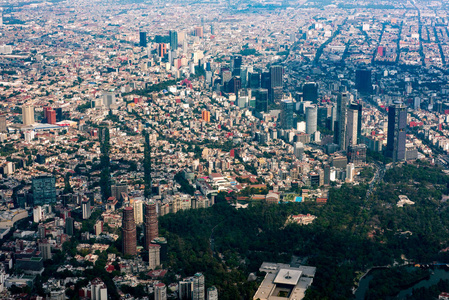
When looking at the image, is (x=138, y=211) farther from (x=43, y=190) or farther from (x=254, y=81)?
(x=254, y=81)

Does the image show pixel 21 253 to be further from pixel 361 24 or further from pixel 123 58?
pixel 361 24

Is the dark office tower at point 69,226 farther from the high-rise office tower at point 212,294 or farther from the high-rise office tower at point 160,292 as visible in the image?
the high-rise office tower at point 212,294

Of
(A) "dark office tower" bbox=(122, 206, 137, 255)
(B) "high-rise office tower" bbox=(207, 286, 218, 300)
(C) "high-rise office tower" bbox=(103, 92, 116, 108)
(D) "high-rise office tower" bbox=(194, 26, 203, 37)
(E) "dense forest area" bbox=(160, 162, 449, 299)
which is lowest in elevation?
(E) "dense forest area" bbox=(160, 162, 449, 299)

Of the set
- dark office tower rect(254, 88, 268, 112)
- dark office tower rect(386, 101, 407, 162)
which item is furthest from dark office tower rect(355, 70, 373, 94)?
dark office tower rect(386, 101, 407, 162)

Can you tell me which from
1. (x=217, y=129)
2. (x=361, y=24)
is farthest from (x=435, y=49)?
(x=217, y=129)

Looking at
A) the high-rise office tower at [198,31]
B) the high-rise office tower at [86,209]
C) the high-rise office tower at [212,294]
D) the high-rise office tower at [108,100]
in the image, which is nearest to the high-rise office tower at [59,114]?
the high-rise office tower at [108,100]

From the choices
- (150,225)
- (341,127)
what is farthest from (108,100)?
(150,225)

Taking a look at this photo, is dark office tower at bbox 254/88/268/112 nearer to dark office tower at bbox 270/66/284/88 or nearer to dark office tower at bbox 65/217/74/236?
dark office tower at bbox 270/66/284/88
